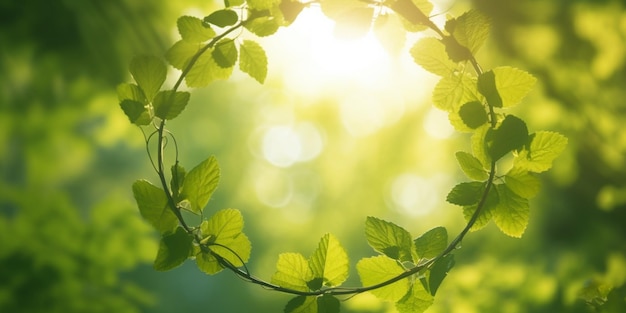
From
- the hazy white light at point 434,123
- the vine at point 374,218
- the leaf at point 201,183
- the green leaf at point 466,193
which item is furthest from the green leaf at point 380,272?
the hazy white light at point 434,123

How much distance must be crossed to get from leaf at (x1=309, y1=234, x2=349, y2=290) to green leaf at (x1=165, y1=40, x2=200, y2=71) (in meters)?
0.30

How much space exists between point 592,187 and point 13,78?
3.62 meters

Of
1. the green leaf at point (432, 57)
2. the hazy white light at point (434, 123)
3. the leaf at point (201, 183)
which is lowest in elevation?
the hazy white light at point (434, 123)

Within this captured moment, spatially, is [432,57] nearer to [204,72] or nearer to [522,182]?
[522,182]

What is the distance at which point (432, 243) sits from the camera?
63 centimetres

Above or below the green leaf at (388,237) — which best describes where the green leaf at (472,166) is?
above

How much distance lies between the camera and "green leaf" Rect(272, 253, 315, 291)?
63 centimetres

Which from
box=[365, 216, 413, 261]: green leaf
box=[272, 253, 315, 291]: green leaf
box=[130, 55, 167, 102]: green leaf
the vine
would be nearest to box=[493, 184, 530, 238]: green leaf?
the vine

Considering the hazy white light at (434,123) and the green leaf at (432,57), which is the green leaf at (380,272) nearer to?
the green leaf at (432,57)

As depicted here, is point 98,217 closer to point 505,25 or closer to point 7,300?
point 7,300

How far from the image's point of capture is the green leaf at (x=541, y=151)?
2.03ft

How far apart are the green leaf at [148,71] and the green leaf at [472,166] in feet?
1.29

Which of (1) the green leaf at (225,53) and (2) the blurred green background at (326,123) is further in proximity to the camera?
(2) the blurred green background at (326,123)

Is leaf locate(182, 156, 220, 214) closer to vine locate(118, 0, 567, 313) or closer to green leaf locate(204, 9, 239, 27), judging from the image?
vine locate(118, 0, 567, 313)
